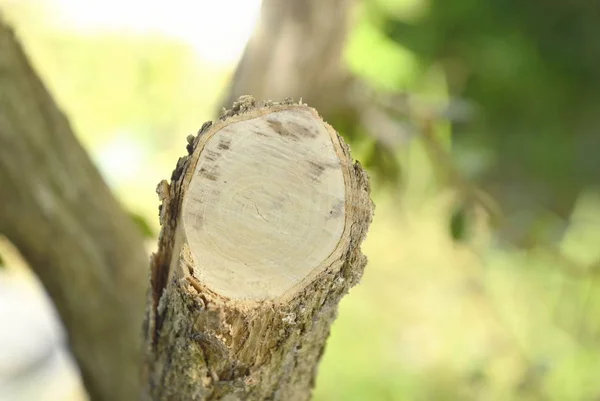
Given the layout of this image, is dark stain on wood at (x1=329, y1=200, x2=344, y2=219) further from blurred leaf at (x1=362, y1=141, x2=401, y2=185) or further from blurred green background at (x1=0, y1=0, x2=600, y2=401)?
blurred green background at (x1=0, y1=0, x2=600, y2=401)

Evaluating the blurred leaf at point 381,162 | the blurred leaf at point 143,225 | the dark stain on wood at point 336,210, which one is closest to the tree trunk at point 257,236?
the dark stain on wood at point 336,210

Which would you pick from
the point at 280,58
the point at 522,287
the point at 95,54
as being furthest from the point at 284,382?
the point at 95,54

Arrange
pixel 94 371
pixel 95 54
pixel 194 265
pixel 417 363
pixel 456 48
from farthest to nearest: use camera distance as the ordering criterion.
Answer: pixel 456 48, pixel 95 54, pixel 417 363, pixel 94 371, pixel 194 265

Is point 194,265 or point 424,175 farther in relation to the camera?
point 424,175

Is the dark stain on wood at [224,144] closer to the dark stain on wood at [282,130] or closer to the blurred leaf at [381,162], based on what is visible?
the dark stain on wood at [282,130]

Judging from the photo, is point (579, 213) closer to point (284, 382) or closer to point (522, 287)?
point (522, 287)

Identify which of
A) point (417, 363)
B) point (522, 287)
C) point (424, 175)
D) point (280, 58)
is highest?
point (280, 58)

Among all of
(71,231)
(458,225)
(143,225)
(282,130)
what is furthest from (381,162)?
(282,130)
